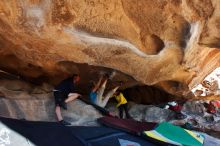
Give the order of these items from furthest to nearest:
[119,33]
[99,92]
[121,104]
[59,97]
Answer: [121,104] < [99,92] < [59,97] < [119,33]

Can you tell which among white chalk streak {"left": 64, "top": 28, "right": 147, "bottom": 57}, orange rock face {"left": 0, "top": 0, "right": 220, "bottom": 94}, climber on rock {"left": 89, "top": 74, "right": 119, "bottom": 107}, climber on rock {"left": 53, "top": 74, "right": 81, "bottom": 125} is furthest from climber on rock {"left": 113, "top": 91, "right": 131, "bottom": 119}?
white chalk streak {"left": 64, "top": 28, "right": 147, "bottom": 57}

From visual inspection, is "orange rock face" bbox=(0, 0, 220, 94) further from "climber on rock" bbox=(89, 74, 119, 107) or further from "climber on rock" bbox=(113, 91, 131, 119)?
"climber on rock" bbox=(113, 91, 131, 119)

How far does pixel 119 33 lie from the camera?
12.0ft

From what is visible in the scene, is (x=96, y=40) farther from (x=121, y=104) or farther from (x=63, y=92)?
(x=121, y=104)

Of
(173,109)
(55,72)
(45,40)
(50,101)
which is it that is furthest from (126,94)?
(45,40)

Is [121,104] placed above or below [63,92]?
below

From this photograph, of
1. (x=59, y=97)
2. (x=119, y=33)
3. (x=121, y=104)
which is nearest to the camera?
(x=119, y=33)

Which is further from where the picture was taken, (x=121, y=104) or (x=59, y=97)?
(x=121, y=104)

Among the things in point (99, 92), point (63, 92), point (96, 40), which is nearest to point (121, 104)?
point (99, 92)

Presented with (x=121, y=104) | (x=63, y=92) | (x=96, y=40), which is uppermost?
(x=96, y=40)

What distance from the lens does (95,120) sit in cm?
391

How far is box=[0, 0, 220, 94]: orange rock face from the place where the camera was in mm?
3307

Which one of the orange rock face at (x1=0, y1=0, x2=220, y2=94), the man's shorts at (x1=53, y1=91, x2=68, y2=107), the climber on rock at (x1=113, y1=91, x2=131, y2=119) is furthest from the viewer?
the climber on rock at (x1=113, y1=91, x2=131, y2=119)

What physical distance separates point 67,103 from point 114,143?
1192mm
